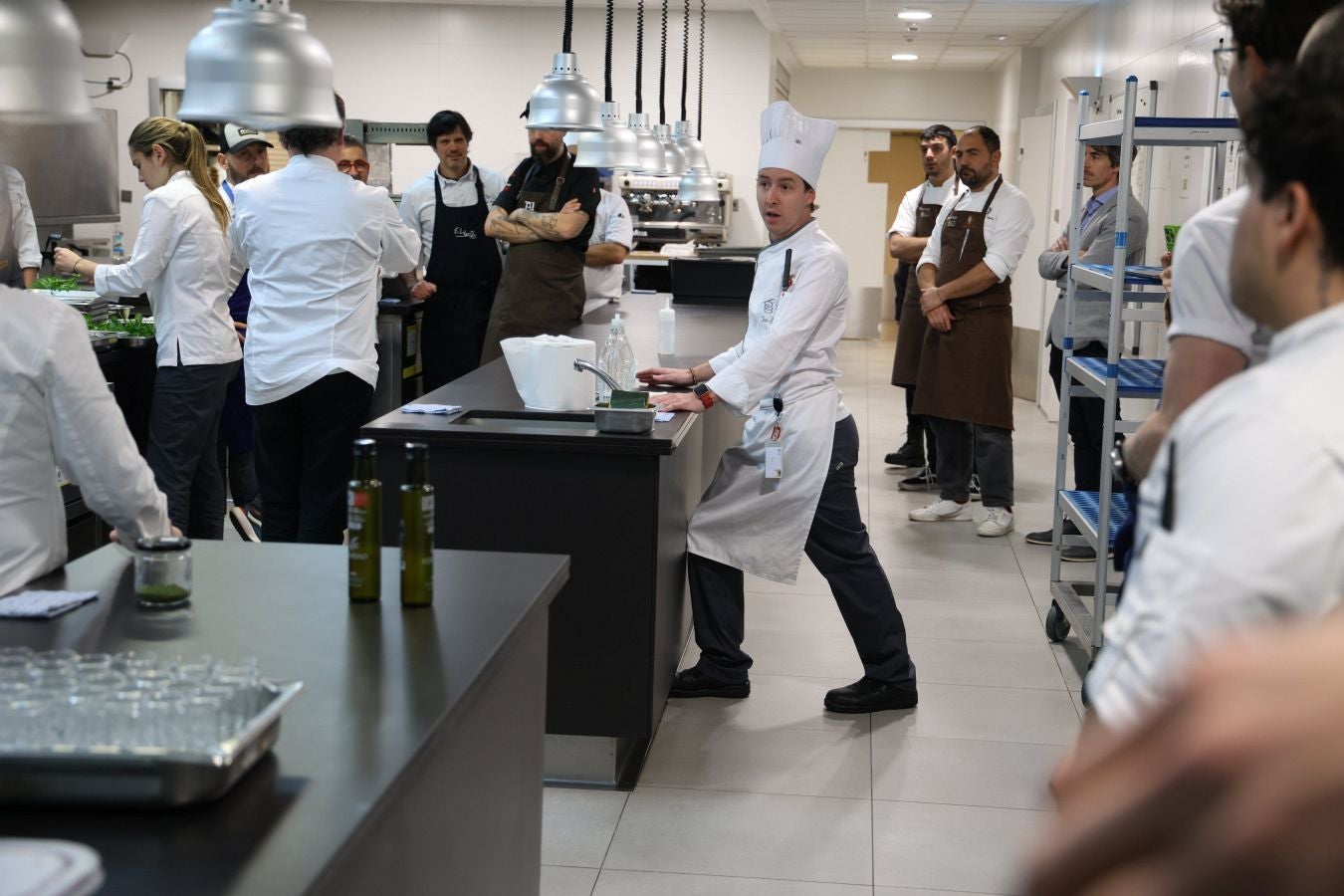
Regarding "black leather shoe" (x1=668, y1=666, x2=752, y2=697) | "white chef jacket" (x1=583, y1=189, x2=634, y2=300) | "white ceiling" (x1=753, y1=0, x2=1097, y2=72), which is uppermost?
"white ceiling" (x1=753, y1=0, x2=1097, y2=72)

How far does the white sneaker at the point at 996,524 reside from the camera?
6012 mm

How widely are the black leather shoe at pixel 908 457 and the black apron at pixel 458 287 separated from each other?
241cm

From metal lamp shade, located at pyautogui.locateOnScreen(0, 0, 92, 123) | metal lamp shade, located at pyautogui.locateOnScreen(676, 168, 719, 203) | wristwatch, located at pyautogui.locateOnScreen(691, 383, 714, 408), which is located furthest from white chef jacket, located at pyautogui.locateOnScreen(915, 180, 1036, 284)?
metal lamp shade, located at pyautogui.locateOnScreen(0, 0, 92, 123)

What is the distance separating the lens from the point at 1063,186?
9.59m

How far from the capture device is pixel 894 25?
35.8 feet

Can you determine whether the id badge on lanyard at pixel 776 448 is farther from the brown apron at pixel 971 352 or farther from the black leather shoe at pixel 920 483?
the black leather shoe at pixel 920 483

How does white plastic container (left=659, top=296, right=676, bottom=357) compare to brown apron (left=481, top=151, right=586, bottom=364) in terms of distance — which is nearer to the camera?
white plastic container (left=659, top=296, right=676, bottom=357)

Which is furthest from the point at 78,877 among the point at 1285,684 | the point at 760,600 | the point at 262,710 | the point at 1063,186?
the point at 1063,186

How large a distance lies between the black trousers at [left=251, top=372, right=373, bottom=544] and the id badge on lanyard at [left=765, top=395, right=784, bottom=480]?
1.45 meters

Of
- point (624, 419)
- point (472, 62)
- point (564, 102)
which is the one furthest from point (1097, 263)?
point (472, 62)

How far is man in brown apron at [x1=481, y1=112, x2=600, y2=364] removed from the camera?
18.5 feet

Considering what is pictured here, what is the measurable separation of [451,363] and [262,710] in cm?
518

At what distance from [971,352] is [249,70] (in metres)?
4.20

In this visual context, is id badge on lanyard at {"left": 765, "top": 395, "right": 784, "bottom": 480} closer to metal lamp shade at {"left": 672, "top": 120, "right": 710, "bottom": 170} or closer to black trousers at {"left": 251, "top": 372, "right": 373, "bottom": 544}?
black trousers at {"left": 251, "top": 372, "right": 373, "bottom": 544}
